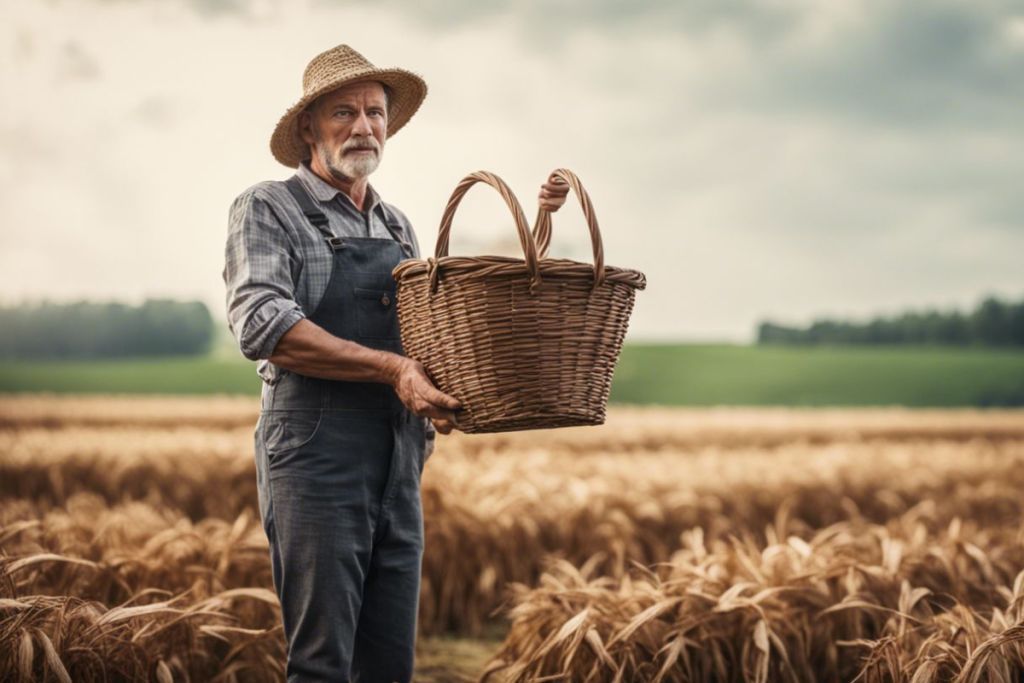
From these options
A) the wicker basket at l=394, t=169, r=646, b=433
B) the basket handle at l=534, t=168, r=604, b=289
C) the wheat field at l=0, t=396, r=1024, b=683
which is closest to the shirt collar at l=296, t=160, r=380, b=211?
the wicker basket at l=394, t=169, r=646, b=433

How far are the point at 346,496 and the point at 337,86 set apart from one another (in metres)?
1.36

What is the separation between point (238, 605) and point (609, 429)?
1166 centimetres

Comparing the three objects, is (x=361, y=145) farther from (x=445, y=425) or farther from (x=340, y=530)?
(x=340, y=530)

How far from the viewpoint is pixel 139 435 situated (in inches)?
436

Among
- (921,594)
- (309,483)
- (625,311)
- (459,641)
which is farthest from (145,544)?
(921,594)

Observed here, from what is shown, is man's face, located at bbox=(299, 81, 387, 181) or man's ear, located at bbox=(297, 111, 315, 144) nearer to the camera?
man's face, located at bbox=(299, 81, 387, 181)

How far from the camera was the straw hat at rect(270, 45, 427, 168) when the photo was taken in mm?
3111

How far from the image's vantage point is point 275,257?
9.68ft

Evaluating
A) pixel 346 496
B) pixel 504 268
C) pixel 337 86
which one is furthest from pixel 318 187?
pixel 346 496

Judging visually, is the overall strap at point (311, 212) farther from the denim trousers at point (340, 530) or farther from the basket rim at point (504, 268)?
the denim trousers at point (340, 530)

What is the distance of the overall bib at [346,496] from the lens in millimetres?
3037

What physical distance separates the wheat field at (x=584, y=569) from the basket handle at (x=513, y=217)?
58.2 inches

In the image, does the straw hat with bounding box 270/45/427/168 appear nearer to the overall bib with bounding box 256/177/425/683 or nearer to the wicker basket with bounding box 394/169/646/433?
the overall bib with bounding box 256/177/425/683

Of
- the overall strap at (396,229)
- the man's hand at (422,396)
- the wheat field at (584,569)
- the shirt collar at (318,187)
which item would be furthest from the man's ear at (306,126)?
the wheat field at (584,569)
